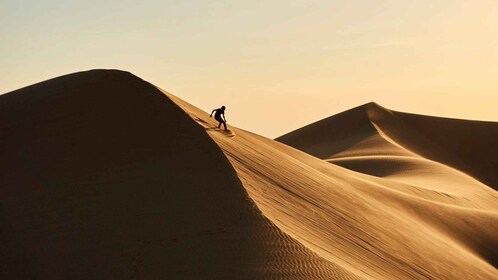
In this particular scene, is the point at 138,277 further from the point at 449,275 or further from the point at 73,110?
the point at 449,275

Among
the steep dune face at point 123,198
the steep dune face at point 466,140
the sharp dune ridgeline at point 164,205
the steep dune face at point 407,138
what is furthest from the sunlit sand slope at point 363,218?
the steep dune face at point 466,140

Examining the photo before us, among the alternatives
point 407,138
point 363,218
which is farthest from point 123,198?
point 407,138

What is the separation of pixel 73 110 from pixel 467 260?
38.4 ft

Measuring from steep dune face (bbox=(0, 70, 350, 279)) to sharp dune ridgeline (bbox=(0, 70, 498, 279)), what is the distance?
29 mm

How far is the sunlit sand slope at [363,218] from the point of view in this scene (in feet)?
58.1

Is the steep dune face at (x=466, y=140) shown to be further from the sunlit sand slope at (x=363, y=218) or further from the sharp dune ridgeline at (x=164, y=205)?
the sharp dune ridgeline at (x=164, y=205)

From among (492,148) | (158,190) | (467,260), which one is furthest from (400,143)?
(158,190)

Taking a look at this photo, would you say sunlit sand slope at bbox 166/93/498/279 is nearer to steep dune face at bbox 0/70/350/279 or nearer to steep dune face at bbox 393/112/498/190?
steep dune face at bbox 0/70/350/279

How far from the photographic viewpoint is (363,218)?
22.2m

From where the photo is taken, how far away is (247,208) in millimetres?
15867

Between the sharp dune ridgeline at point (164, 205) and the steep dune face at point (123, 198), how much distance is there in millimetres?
29

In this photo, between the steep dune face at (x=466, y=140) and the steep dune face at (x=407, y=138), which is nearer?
the steep dune face at (x=407, y=138)

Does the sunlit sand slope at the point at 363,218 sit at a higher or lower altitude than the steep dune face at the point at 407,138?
lower

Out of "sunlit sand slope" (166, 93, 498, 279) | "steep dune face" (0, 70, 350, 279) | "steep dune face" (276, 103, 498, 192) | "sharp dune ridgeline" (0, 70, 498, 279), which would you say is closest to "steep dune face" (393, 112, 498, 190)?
"steep dune face" (276, 103, 498, 192)
